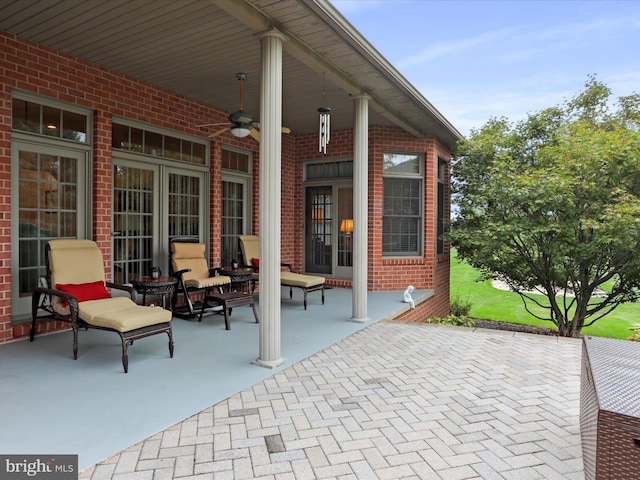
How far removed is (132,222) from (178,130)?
5.14ft

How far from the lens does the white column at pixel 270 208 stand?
358 cm

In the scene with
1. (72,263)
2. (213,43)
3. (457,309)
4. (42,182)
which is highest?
(213,43)

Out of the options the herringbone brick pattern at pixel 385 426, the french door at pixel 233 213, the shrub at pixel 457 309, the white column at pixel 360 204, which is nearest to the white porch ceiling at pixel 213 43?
the white column at pixel 360 204

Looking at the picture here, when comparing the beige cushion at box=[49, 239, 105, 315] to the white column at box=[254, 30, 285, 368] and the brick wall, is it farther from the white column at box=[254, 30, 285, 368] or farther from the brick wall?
the white column at box=[254, 30, 285, 368]

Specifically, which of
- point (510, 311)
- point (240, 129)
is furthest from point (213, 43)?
point (510, 311)

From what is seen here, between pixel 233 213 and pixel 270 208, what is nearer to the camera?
pixel 270 208

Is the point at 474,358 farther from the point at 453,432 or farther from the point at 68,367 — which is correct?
the point at 68,367

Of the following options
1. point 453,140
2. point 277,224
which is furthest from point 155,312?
point 453,140

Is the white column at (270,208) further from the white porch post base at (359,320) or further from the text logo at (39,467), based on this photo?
the white porch post base at (359,320)

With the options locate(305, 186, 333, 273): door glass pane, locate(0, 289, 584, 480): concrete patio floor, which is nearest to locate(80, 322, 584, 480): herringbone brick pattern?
locate(0, 289, 584, 480): concrete patio floor

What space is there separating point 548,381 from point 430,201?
5165 mm

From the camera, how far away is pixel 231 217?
24.2ft

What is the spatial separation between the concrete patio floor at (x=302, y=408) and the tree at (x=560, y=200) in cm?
Result: 284

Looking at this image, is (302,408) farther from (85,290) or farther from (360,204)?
(360,204)
